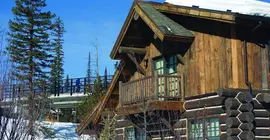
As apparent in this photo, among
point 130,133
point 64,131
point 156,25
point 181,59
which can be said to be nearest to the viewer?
point 156,25

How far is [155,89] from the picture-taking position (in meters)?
18.2

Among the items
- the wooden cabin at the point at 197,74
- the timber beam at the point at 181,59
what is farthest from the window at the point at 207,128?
the timber beam at the point at 181,59

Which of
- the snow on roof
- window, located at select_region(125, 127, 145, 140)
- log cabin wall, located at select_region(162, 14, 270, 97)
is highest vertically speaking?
the snow on roof

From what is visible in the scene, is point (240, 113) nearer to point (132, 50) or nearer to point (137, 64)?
point (137, 64)

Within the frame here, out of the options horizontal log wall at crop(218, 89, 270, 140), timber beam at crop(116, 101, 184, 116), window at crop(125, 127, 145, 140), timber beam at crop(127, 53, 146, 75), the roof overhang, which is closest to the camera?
horizontal log wall at crop(218, 89, 270, 140)

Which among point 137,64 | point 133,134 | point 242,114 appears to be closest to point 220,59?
point 242,114

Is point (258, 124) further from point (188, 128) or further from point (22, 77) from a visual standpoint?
point (22, 77)

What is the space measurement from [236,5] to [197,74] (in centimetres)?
413

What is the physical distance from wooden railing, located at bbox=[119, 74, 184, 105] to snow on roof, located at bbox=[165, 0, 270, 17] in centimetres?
365

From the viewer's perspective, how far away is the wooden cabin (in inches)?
667

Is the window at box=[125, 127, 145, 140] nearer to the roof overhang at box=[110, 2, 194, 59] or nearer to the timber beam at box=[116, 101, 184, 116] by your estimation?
the timber beam at box=[116, 101, 184, 116]

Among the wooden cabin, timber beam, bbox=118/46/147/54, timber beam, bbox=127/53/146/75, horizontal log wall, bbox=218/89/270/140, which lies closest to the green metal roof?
the wooden cabin

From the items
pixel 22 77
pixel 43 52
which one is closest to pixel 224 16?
pixel 22 77

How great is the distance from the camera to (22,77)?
55.8ft
